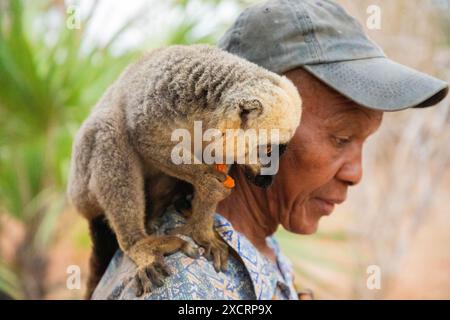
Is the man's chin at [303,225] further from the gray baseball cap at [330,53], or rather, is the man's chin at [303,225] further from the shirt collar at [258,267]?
the gray baseball cap at [330,53]

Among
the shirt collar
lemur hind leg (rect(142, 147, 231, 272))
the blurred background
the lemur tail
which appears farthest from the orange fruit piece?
the blurred background

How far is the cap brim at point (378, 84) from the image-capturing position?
1.92 meters

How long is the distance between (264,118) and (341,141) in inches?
11.3

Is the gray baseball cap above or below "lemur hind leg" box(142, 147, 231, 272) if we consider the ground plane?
above

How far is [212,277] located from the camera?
175 cm

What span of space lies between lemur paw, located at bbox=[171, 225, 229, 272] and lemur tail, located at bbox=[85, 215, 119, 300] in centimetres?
49

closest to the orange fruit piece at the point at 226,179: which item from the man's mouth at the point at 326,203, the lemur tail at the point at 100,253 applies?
the man's mouth at the point at 326,203

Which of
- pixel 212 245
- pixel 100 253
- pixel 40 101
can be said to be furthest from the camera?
pixel 40 101

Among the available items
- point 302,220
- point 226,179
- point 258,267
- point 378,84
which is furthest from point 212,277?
point 378,84

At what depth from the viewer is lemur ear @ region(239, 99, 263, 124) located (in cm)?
201

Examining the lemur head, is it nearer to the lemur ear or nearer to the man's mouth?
the lemur ear

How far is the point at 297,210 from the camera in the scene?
2137 millimetres

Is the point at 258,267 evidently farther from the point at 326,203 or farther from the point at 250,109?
the point at 250,109
